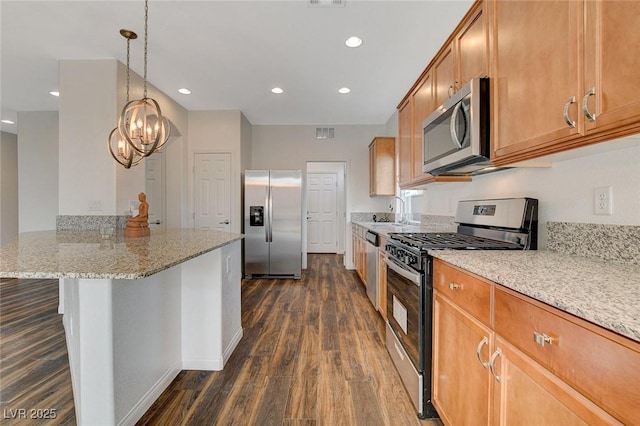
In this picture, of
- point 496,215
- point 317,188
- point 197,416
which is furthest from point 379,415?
point 317,188

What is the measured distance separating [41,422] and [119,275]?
1271mm

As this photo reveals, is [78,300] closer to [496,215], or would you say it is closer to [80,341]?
[80,341]

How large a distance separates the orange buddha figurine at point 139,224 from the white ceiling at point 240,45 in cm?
151

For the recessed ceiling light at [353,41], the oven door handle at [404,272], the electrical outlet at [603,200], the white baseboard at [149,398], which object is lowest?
the white baseboard at [149,398]

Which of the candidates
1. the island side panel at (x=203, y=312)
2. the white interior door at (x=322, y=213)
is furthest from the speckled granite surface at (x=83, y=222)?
the white interior door at (x=322, y=213)

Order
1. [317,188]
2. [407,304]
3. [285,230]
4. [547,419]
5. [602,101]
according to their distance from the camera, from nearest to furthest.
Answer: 1. [547,419]
2. [602,101]
3. [407,304]
4. [285,230]
5. [317,188]

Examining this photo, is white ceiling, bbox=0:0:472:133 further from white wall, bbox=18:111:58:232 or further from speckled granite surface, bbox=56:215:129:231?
speckled granite surface, bbox=56:215:129:231

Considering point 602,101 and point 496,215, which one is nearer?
point 602,101

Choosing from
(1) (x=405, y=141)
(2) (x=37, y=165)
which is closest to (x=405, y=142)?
(1) (x=405, y=141)

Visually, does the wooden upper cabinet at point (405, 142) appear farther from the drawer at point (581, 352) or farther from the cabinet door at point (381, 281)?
the drawer at point (581, 352)

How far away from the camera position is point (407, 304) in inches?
70.6

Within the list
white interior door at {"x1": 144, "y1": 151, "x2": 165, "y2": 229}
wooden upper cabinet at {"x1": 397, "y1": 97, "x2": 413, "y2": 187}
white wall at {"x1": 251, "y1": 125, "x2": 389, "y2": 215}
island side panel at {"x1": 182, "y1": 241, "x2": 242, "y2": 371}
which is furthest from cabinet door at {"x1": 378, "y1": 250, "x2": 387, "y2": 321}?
white interior door at {"x1": 144, "y1": 151, "x2": 165, "y2": 229}

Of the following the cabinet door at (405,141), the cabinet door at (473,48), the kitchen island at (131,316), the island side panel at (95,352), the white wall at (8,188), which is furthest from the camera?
the white wall at (8,188)

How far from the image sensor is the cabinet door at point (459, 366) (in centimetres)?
111
